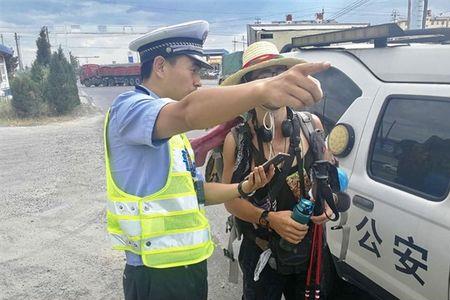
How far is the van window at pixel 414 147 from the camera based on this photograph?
192 centimetres

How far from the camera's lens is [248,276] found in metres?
2.24

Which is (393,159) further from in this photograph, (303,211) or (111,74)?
(111,74)

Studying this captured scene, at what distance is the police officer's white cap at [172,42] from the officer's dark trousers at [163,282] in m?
0.79

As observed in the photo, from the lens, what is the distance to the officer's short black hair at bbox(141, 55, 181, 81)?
1526mm

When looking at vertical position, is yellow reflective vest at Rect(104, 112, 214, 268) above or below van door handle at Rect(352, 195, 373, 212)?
above

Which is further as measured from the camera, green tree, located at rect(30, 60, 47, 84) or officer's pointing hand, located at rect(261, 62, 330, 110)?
green tree, located at rect(30, 60, 47, 84)

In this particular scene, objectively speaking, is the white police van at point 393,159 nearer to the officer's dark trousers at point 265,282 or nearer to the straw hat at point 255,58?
the officer's dark trousers at point 265,282

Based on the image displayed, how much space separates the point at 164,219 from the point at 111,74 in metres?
53.1

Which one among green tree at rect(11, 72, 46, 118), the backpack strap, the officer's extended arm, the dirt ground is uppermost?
the officer's extended arm

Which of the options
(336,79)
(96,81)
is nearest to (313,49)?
(336,79)

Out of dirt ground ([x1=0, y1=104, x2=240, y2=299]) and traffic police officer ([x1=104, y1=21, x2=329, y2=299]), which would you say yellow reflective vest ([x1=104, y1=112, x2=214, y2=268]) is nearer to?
traffic police officer ([x1=104, y1=21, x2=329, y2=299])

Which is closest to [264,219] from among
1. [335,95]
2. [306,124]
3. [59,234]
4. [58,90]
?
[306,124]

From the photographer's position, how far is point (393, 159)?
2195 mm

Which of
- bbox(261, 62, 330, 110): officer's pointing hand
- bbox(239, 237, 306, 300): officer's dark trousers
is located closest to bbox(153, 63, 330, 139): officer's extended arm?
bbox(261, 62, 330, 110): officer's pointing hand
